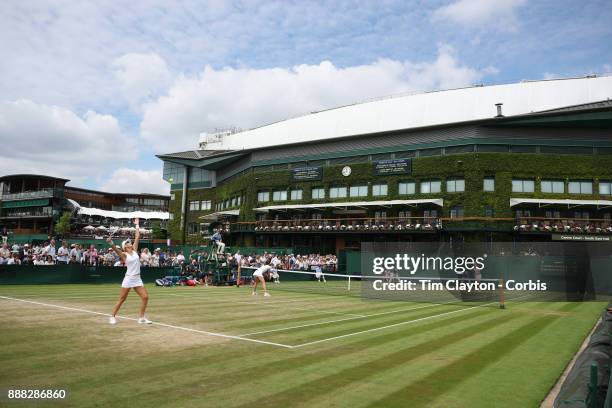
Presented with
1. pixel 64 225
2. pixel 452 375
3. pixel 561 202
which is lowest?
pixel 452 375

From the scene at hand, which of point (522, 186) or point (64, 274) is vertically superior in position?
point (522, 186)

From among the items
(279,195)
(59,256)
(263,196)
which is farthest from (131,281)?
(263,196)

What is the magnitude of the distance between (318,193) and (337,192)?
283 cm

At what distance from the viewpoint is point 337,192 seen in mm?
60875

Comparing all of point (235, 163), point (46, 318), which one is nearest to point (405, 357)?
point (46, 318)

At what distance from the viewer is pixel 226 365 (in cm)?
805

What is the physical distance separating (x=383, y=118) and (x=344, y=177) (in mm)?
13649

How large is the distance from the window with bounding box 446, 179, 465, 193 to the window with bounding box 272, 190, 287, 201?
22.5 metres

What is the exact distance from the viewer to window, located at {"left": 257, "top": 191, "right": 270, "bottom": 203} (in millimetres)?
66250

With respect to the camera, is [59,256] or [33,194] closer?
[59,256]

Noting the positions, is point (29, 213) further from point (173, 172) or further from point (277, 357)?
point (277, 357)

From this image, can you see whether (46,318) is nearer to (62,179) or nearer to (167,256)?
(167,256)

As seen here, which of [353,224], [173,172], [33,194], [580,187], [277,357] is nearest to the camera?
[277,357]

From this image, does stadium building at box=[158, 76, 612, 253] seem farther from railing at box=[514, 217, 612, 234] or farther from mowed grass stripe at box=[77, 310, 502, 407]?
mowed grass stripe at box=[77, 310, 502, 407]
